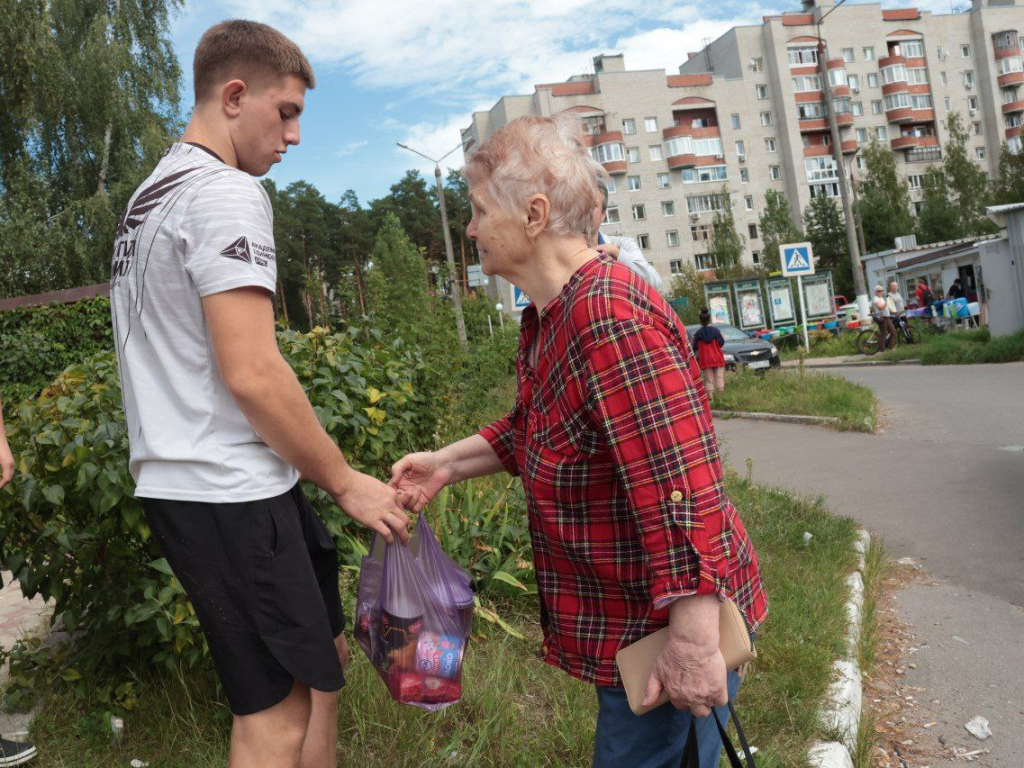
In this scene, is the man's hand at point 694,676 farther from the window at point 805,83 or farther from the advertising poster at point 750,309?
the window at point 805,83

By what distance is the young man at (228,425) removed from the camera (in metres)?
1.94

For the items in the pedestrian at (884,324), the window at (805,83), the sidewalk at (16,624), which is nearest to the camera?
the sidewalk at (16,624)

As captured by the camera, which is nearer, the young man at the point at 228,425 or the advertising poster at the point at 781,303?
the young man at the point at 228,425

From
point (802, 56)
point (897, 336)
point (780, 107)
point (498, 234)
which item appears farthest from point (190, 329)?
point (802, 56)

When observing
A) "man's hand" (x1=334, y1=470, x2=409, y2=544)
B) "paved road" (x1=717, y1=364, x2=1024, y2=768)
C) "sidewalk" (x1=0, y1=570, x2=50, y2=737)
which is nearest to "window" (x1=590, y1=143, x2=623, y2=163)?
"paved road" (x1=717, y1=364, x2=1024, y2=768)

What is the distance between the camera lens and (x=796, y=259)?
21047mm

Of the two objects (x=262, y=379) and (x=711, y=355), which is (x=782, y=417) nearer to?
(x=711, y=355)

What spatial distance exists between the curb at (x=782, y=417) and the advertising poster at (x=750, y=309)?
700 inches

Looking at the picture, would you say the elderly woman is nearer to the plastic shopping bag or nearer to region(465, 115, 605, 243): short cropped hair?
region(465, 115, 605, 243): short cropped hair

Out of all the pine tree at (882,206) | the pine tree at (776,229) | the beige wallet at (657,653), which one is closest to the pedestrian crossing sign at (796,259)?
the beige wallet at (657,653)

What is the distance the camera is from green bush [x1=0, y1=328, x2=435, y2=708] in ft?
10.1

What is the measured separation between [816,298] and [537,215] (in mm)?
31667

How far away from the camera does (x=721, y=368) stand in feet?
50.6

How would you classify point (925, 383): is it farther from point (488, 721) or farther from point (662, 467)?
point (662, 467)
